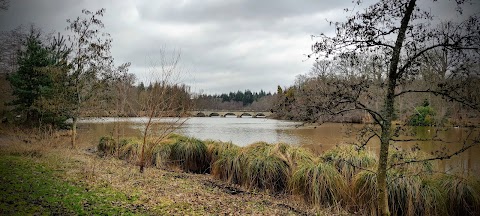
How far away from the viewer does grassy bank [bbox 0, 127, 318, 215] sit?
4.59 m

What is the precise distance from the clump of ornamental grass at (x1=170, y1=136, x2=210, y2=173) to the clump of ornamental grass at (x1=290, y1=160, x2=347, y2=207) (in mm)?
4616

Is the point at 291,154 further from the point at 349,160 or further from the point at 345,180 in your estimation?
the point at 345,180

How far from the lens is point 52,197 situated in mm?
4816

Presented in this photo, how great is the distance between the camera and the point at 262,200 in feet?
22.8

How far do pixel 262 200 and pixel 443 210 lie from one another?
3589 millimetres

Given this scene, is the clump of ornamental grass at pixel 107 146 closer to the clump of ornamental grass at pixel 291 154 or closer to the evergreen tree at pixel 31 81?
the evergreen tree at pixel 31 81

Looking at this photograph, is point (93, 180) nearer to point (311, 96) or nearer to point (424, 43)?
point (311, 96)

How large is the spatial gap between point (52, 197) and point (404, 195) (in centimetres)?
641

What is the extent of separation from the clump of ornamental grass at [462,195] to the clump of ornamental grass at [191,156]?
7.10 metres

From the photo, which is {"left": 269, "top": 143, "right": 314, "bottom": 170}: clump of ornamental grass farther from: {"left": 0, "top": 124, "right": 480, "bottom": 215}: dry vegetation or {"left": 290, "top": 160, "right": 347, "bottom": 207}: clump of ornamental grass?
{"left": 290, "top": 160, "right": 347, "bottom": 207}: clump of ornamental grass

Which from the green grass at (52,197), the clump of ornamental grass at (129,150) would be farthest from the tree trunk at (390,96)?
the clump of ornamental grass at (129,150)

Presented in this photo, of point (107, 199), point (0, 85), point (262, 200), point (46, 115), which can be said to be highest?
point (0, 85)

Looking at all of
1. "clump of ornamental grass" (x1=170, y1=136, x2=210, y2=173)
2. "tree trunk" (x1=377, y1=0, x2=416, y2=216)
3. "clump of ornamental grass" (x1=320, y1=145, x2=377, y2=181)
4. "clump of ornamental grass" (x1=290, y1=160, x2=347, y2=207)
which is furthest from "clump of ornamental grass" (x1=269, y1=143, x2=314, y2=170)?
"tree trunk" (x1=377, y1=0, x2=416, y2=216)

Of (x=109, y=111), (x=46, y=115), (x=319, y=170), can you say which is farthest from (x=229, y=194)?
(x=46, y=115)
